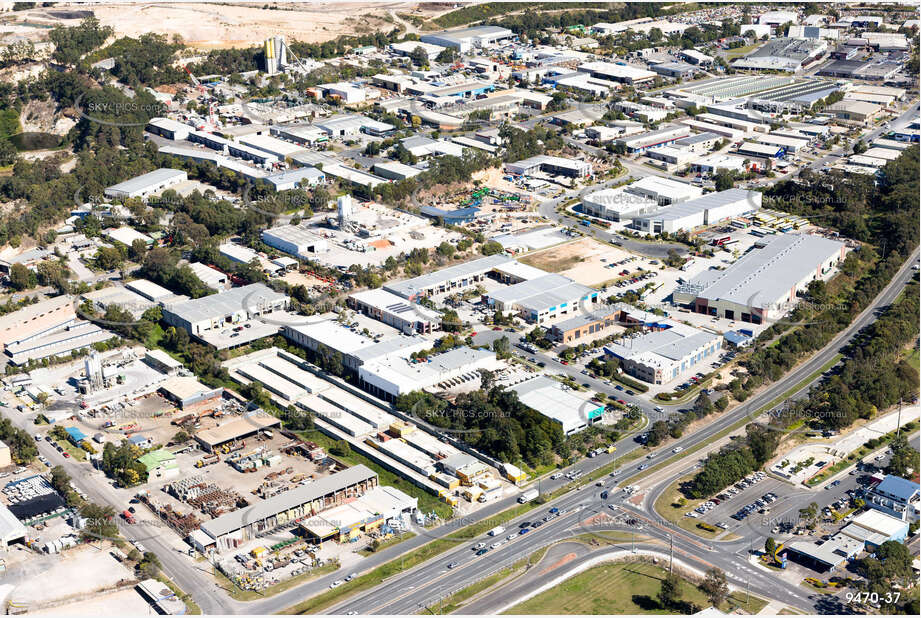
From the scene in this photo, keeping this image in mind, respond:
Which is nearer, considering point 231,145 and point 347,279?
point 347,279

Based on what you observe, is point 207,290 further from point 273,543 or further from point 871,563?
point 871,563

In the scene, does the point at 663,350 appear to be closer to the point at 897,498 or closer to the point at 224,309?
the point at 897,498

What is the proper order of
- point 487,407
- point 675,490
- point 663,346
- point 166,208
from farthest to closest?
1. point 166,208
2. point 663,346
3. point 487,407
4. point 675,490

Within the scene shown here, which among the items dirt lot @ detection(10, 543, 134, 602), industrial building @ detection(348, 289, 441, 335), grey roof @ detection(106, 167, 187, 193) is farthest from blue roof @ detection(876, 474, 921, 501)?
grey roof @ detection(106, 167, 187, 193)

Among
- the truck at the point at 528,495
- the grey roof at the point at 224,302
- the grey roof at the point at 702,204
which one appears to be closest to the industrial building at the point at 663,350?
the truck at the point at 528,495

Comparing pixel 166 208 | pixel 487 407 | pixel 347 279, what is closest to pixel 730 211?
pixel 347 279

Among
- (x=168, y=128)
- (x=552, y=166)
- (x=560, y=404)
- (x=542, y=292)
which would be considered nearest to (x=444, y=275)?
(x=542, y=292)

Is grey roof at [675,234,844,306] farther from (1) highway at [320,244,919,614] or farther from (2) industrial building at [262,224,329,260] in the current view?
(2) industrial building at [262,224,329,260]

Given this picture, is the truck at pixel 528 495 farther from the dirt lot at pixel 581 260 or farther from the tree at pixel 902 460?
the dirt lot at pixel 581 260
